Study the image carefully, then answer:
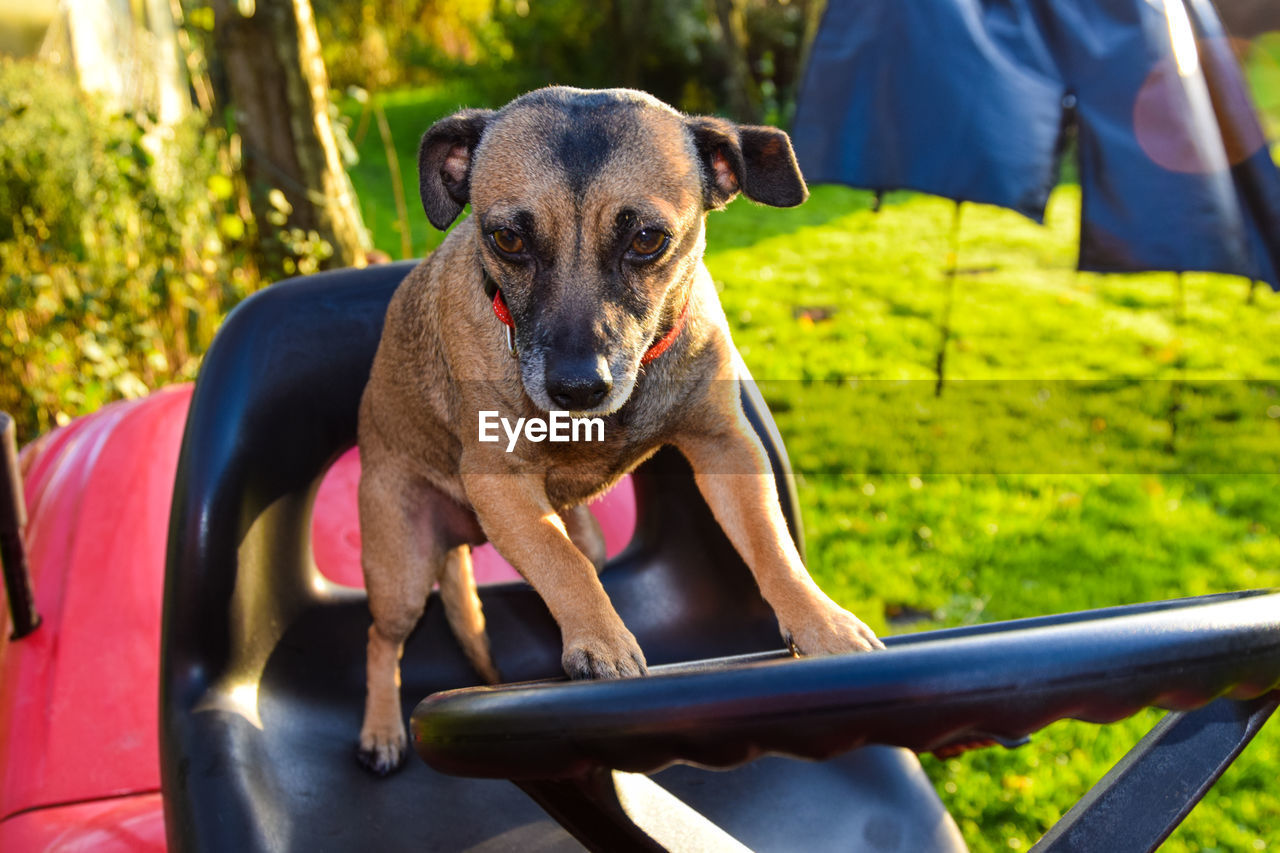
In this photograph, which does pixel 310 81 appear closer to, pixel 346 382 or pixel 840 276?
pixel 346 382

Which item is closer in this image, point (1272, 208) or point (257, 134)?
point (1272, 208)

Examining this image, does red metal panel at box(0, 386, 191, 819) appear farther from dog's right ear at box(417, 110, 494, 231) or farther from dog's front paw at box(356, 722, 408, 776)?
dog's right ear at box(417, 110, 494, 231)

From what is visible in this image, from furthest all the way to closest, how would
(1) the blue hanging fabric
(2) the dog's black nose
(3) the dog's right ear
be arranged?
(1) the blue hanging fabric → (3) the dog's right ear → (2) the dog's black nose

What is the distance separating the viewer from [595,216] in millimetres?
1655

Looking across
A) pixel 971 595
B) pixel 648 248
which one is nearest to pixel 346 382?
pixel 648 248

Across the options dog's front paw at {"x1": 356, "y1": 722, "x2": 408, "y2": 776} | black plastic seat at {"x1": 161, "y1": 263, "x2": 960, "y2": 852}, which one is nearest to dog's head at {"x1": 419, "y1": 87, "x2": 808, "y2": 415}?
black plastic seat at {"x1": 161, "y1": 263, "x2": 960, "y2": 852}

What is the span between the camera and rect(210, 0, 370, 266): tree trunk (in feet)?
14.9

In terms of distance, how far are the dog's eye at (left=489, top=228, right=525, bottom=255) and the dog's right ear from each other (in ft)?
0.49

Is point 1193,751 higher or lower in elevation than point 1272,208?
higher

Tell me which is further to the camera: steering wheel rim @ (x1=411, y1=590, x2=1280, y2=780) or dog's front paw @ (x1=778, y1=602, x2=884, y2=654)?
dog's front paw @ (x1=778, y1=602, x2=884, y2=654)

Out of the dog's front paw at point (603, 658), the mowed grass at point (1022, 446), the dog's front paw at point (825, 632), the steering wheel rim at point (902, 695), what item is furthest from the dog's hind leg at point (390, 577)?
the mowed grass at point (1022, 446)

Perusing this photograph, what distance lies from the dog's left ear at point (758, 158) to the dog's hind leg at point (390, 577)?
0.91 meters

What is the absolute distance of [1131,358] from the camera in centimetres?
588

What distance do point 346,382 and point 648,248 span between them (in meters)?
0.81
